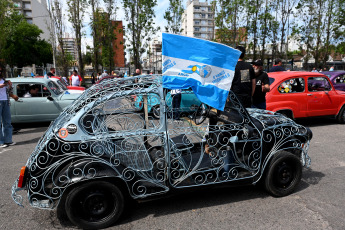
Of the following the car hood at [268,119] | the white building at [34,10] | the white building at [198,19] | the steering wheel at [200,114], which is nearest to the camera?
the car hood at [268,119]

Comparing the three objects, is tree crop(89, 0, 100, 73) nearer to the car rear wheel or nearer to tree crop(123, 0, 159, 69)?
tree crop(123, 0, 159, 69)

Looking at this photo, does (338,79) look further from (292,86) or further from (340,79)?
(292,86)

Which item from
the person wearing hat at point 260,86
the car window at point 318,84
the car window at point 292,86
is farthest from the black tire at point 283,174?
the car window at point 318,84

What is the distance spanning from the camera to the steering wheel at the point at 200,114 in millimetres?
3947

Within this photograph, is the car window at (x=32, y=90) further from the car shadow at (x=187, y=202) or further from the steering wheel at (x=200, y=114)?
the steering wheel at (x=200, y=114)

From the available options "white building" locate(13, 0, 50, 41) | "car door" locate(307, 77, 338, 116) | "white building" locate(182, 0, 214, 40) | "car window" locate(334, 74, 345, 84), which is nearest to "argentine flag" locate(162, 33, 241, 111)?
"car door" locate(307, 77, 338, 116)

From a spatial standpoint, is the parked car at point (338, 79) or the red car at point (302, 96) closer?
the red car at point (302, 96)

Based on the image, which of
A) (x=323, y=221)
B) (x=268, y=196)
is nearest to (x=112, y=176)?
(x=268, y=196)

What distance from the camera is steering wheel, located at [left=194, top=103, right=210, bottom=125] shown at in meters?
3.95

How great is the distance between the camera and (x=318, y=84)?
25.0 ft

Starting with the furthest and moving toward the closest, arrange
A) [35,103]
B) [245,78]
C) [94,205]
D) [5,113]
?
[35,103] < [5,113] < [245,78] < [94,205]

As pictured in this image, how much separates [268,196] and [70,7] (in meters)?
21.7

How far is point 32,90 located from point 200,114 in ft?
21.7

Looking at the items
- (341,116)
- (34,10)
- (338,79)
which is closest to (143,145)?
(341,116)
